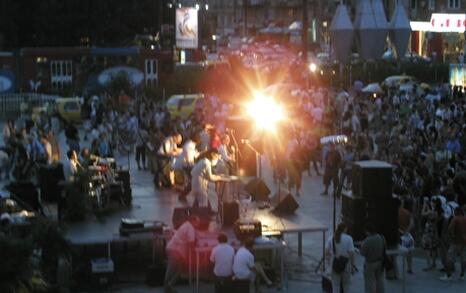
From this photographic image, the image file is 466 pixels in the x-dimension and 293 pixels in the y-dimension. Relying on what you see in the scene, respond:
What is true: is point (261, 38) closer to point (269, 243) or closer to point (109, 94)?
point (109, 94)

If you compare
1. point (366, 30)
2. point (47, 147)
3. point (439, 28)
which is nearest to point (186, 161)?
point (47, 147)

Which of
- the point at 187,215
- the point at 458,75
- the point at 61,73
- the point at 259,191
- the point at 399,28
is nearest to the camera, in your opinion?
the point at 187,215

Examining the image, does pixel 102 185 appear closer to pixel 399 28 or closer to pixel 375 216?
pixel 375 216

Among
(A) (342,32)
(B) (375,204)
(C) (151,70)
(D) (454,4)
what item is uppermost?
(D) (454,4)

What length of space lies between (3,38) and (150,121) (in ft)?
116

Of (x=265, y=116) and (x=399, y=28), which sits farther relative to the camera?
(x=399, y=28)

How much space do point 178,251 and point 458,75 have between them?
2720cm

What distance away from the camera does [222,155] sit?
2225cm

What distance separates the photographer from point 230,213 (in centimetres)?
1742

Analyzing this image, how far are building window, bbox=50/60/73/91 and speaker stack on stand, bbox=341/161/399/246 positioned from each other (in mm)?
41229

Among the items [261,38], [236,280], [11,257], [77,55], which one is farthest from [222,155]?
[261,38]

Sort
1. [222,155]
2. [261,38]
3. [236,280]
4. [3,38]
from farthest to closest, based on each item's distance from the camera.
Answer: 1. [261,38]
2. [3,38]
3. [222,155]
4. [236,280]

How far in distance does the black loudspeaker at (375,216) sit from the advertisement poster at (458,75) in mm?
24904

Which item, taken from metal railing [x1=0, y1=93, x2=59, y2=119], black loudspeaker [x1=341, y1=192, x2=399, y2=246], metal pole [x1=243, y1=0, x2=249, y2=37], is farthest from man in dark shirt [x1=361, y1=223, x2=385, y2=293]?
metal pole [x1=243, y1=0, x2=249, y2=37]
